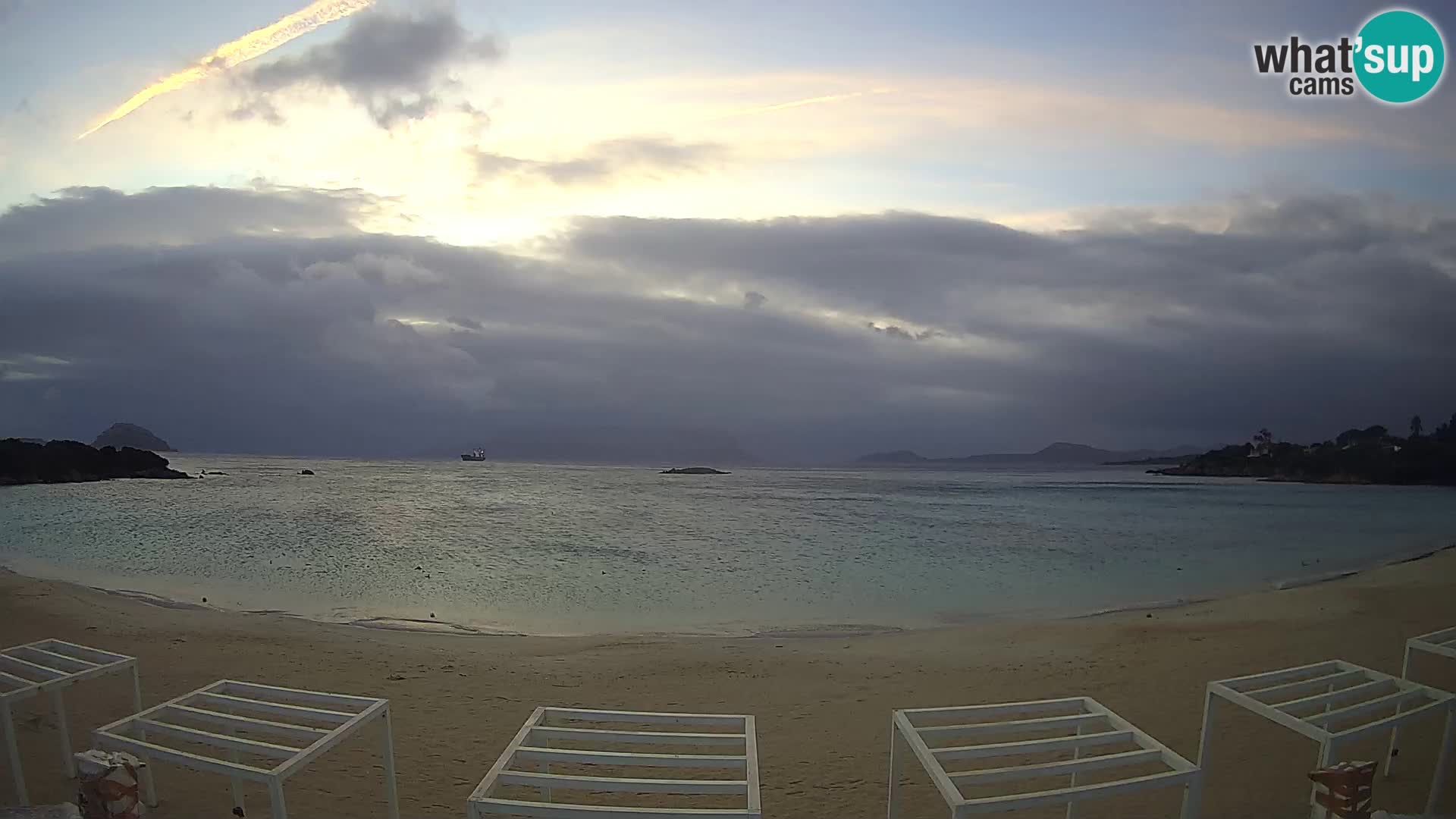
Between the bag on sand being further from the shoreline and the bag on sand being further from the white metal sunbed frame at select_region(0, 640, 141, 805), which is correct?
the shoreline

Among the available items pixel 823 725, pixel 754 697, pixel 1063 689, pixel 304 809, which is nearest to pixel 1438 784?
pixel 1063 689

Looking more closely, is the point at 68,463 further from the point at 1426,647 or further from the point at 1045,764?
the point at 1426,647

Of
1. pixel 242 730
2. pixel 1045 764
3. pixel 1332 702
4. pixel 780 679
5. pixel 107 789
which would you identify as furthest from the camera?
pixel 780 679

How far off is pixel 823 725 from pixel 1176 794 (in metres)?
2.82

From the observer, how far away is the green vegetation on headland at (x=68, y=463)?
56.2 meters

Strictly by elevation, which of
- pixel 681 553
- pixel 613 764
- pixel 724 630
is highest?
pixel 613 764

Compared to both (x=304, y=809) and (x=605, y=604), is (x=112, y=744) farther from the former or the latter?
(x=605, y=604)

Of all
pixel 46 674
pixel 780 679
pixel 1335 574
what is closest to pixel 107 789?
pixel 46 674

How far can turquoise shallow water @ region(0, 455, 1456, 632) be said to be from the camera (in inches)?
579

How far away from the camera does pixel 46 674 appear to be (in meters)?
4.89

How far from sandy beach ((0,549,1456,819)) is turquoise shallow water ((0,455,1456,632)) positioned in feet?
7.78

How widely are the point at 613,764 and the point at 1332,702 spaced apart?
14.0 feet

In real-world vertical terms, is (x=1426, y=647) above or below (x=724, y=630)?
above

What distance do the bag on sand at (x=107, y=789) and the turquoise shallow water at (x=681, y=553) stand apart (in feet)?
30.1
